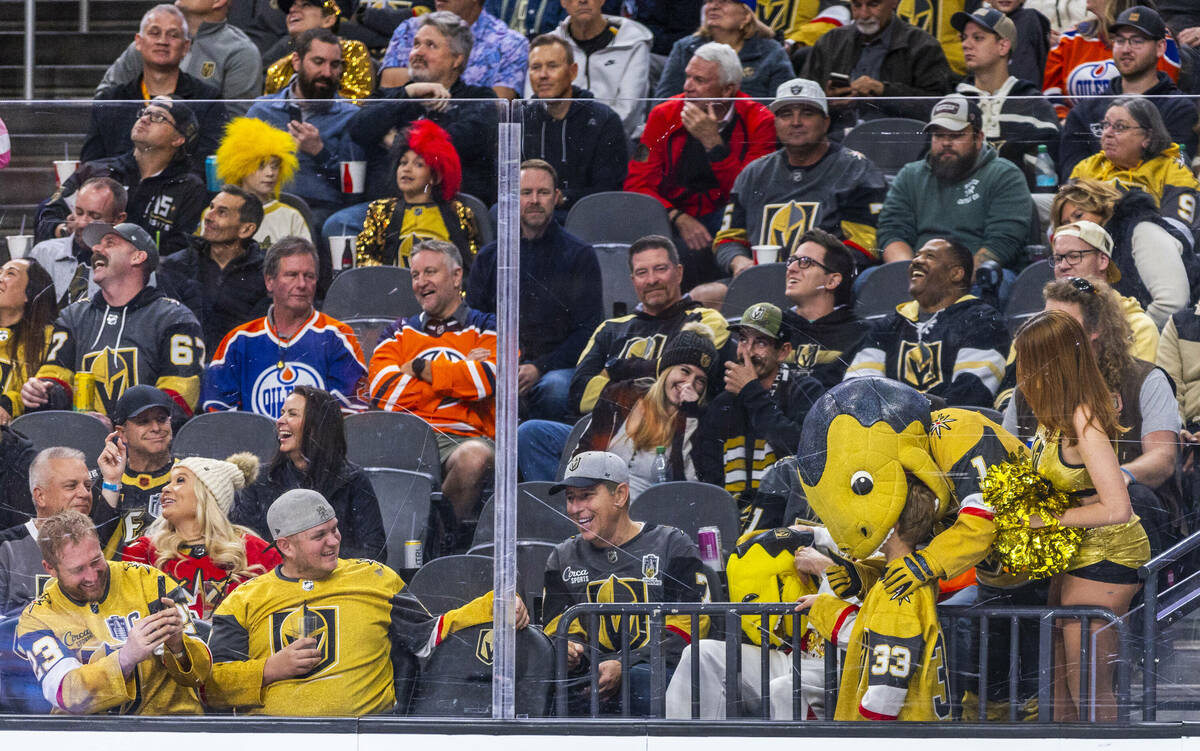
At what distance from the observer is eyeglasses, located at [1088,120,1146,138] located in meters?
3.49

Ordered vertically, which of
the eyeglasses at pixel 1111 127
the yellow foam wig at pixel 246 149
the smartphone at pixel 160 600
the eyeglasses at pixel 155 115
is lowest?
the smartphone at pixel 160 600

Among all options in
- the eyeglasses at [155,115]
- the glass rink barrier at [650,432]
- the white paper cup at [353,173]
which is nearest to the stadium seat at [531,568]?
the glass rink barrier at [650,432]

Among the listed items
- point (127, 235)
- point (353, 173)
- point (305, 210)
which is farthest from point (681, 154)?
point (127, 235)

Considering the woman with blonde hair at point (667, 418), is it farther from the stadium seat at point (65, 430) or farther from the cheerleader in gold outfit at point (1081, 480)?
the stadium seat at point (65, 430)

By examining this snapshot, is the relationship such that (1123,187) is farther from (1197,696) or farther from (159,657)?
(159,657)

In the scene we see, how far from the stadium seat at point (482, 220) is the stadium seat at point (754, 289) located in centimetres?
60

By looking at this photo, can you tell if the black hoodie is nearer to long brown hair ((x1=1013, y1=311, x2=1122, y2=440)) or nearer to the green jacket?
the green jacket

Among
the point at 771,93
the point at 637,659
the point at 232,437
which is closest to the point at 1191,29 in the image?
the point at 771,93

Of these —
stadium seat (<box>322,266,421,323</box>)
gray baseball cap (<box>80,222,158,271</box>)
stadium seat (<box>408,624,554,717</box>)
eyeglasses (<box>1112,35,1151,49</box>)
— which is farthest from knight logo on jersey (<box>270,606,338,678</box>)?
eyeglasses (<box>1112,35,1151,49</box>)

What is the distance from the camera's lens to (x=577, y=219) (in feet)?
Answer: 11.6

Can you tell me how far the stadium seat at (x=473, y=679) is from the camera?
11.6 ft

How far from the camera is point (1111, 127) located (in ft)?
11.5

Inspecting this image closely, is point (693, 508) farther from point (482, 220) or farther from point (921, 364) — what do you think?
point (482, 220)

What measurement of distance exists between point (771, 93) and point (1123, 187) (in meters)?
2.31
